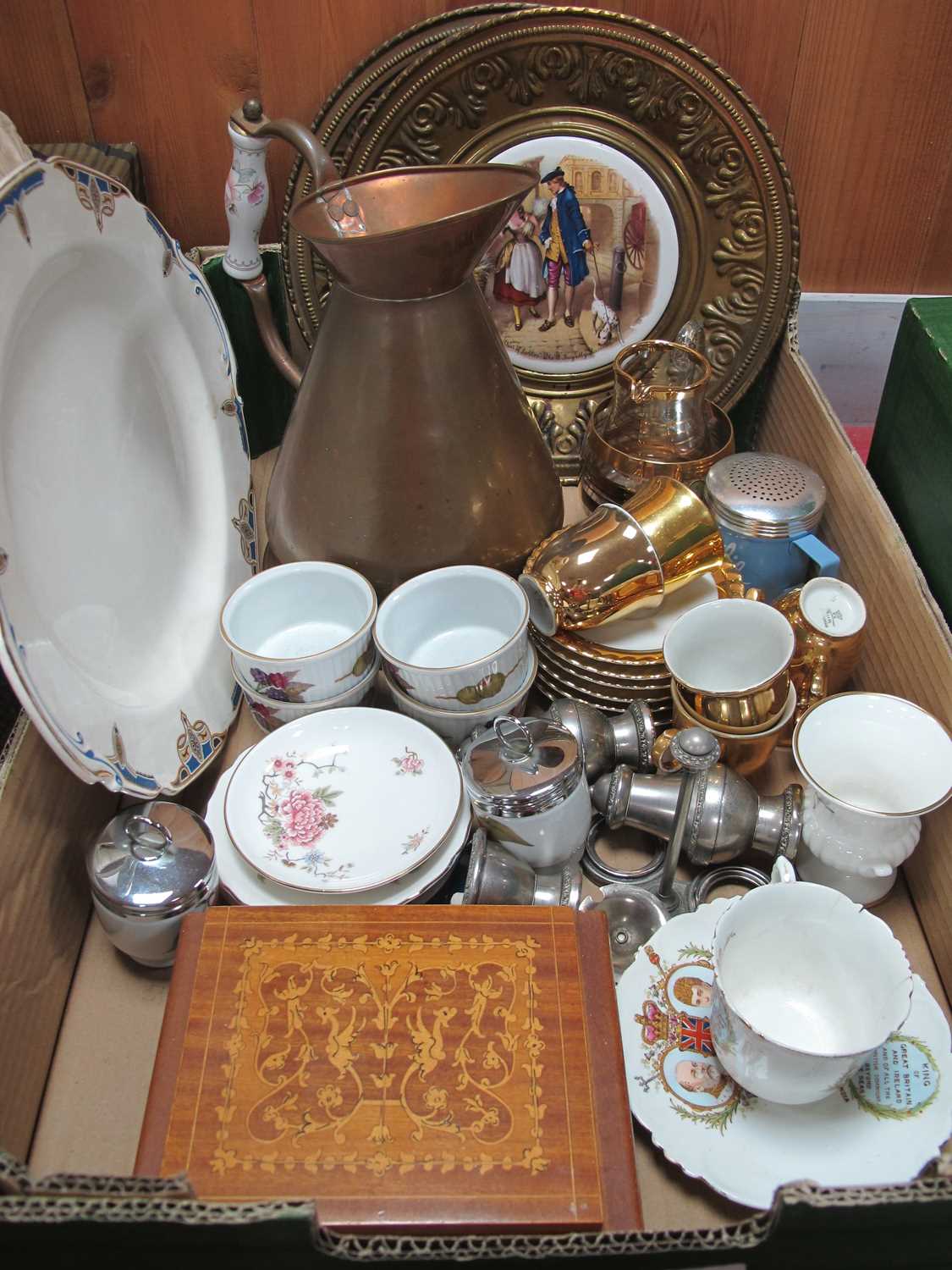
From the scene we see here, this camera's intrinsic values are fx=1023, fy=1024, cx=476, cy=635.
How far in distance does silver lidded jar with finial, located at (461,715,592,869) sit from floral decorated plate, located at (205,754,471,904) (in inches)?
0.9

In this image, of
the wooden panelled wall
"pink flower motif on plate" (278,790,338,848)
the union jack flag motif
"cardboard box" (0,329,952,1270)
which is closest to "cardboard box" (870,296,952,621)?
"cardboard box" (0,329,952,1270)

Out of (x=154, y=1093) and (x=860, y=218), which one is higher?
(x=860, y=218)

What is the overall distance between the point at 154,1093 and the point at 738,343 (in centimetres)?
65

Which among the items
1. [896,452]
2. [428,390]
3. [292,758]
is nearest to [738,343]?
[896,452]

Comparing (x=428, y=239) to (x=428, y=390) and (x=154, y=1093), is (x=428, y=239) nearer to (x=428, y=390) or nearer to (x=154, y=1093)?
(x=428, y=390)

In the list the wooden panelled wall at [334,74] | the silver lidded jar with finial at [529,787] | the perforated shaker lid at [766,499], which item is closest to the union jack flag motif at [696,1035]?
the silver lidded jar with finial at [529,787]

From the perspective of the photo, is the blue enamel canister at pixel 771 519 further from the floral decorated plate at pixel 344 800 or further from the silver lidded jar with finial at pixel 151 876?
the silver lidded jar with finial at pixel 151 876

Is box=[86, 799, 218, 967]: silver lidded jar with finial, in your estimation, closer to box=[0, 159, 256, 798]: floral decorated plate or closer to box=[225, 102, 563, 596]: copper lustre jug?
box=[0, 159, 256, 798]: floral decorated plate

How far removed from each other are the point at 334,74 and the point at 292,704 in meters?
0.49

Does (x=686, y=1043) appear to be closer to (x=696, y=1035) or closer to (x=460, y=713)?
(x=696, y=1035)

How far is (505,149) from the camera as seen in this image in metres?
0.73

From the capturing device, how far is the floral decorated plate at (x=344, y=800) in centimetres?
55

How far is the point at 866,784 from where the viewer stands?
1.91 feet

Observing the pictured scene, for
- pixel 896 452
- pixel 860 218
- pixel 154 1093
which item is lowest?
pixel 154 1093
